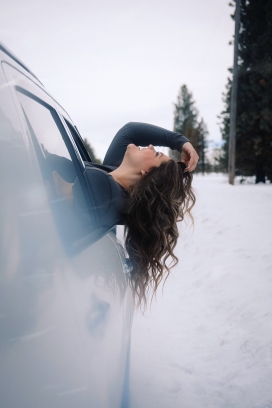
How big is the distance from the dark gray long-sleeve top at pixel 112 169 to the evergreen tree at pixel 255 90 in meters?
18.5

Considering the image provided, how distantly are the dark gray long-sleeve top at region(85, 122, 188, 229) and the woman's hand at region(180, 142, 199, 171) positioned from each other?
5cm

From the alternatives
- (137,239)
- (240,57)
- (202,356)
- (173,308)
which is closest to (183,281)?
(173,308)

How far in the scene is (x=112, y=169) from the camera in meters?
2.15

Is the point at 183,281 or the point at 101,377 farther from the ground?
the point at 101,377

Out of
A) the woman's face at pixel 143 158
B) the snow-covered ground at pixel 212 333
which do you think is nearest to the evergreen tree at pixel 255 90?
the snow-covered ground at pixel 212 333

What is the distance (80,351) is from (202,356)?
2.33 m

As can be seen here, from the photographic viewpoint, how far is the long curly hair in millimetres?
1939

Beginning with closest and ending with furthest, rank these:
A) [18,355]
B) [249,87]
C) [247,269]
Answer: [18,355] → [247,269] → [249,87]

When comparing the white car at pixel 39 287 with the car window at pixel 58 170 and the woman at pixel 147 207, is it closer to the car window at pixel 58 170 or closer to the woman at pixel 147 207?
the car window at pixel 58 170

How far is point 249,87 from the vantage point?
19.2 m

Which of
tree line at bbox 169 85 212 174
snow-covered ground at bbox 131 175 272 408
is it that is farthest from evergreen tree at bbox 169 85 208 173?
snow-covered ground at bbox 131 175 272 408

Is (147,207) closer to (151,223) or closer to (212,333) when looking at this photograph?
(151,223)

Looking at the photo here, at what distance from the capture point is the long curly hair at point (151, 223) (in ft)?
6.36

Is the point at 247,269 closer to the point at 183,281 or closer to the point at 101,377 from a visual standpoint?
the point at 183,281
